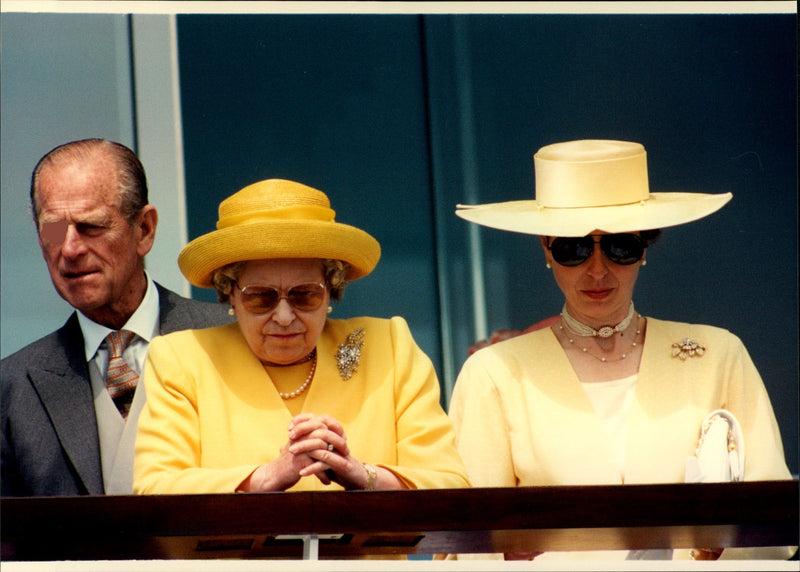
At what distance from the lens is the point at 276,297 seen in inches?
183

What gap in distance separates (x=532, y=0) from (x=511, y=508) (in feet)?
6.96

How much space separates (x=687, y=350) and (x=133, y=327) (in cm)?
191

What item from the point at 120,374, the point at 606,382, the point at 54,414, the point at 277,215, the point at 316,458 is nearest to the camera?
the point at 316,458

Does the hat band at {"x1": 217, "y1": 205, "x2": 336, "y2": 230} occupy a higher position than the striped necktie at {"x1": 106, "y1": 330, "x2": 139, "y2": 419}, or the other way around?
the hat band at {"x1": 217, "y1": 205, "x2": 336, "y2": 230}

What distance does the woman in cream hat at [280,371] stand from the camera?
15.2 ft

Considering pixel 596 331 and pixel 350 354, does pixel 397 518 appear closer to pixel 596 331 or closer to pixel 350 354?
pixel 350 354

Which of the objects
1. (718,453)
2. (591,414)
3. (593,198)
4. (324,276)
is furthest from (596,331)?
(324,276)

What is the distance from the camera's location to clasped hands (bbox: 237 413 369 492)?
171 inches

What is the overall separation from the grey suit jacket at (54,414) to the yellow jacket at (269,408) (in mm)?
473

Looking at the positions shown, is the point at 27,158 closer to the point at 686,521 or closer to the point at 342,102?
the point at 342,102

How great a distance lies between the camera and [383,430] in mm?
4719

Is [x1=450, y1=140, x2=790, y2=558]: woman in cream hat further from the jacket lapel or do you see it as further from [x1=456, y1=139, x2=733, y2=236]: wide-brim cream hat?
the jacket lapel

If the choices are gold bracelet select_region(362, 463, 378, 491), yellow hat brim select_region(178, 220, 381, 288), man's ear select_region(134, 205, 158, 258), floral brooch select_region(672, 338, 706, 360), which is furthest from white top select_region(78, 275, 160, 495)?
floral brooch select_region(672, 338, 706, 360)

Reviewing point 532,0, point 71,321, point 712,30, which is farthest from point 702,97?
point 71,321
